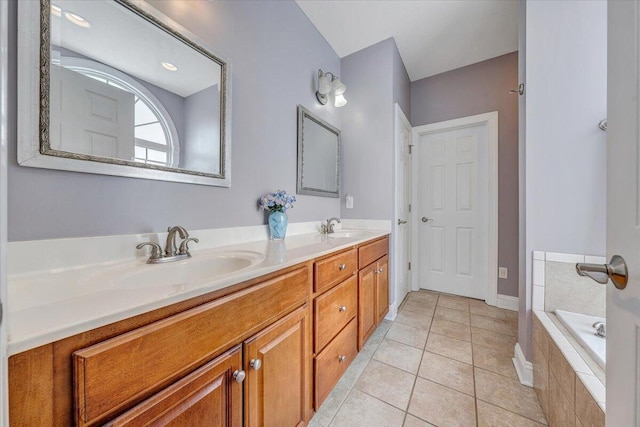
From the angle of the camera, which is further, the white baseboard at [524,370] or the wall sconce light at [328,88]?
the wall sconce light at [328,88]

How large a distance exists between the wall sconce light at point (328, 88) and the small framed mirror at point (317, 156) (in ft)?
0.66

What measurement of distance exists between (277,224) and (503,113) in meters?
2.58

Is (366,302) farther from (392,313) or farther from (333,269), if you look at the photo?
(392,313)

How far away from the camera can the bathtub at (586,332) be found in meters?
0.95

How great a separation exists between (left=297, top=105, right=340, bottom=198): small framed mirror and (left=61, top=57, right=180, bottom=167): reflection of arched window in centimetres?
92

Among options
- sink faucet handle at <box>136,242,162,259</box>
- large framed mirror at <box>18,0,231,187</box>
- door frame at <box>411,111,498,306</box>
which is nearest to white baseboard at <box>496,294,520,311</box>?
door frame at <box>411,111,498,306</box>

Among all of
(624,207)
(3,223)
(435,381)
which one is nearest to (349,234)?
(435,381)

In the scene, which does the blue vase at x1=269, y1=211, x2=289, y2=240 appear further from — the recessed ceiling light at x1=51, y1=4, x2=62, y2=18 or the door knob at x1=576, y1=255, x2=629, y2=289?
the door knob at x1=576, y1=255, x2=629, y2=289

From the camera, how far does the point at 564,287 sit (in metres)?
1.33

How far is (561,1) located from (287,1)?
1662 mm

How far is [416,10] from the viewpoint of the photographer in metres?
1.86

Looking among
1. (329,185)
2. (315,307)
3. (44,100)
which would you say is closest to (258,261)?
(315,307)

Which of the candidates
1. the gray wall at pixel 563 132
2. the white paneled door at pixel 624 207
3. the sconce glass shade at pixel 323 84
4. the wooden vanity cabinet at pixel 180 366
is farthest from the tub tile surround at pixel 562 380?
the sconce glass shade at pixel 323 84

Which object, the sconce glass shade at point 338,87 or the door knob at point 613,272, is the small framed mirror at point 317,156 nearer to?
the sconce glass shade at point 338,87
